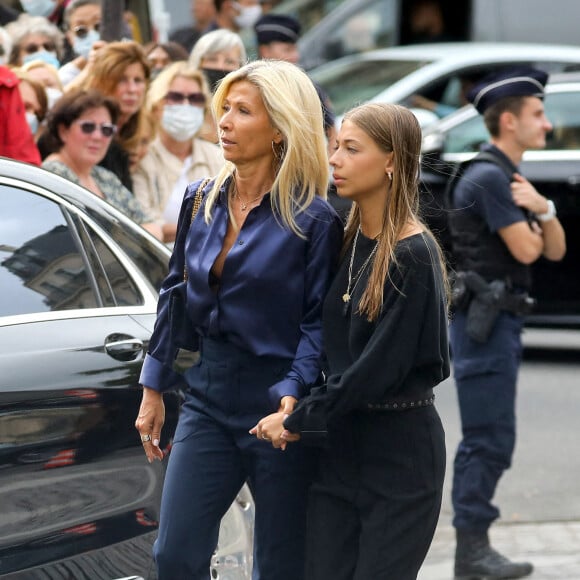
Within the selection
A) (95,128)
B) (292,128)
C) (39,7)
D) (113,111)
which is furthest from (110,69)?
(292,128)

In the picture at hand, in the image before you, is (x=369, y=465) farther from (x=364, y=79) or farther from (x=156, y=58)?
(x=364, y=79)

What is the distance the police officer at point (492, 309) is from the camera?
583cm

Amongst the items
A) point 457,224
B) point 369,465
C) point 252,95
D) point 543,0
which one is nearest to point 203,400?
point 369,465

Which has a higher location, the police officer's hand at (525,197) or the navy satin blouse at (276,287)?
the navy satin blouse at (276,287)

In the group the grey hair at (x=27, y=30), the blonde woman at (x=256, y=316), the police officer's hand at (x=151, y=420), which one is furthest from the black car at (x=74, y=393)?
the grey hair at (x=27, y=30)

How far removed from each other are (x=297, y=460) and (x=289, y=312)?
0.36 m

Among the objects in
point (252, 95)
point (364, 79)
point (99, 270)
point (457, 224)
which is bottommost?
point (364, 79)

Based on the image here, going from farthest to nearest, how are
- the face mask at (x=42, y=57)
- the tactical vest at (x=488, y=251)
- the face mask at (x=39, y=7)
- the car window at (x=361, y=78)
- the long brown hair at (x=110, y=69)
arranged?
the car window at (x=361, y=78)
the face mask at (x=39, y=7)
the face mask at (x=42, y=57)
the long brown hair at (x=110, y=69)
the tactical vest at (x=488, y=251)

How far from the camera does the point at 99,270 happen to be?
14.4 feet

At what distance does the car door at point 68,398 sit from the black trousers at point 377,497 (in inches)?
27.2

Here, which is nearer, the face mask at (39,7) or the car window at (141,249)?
the car window at (141,249)

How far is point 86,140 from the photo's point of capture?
653 centimetres

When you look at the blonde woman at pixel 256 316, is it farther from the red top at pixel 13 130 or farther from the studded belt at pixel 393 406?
the red top at pixel 13 130

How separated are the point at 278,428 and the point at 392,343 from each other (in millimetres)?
325
